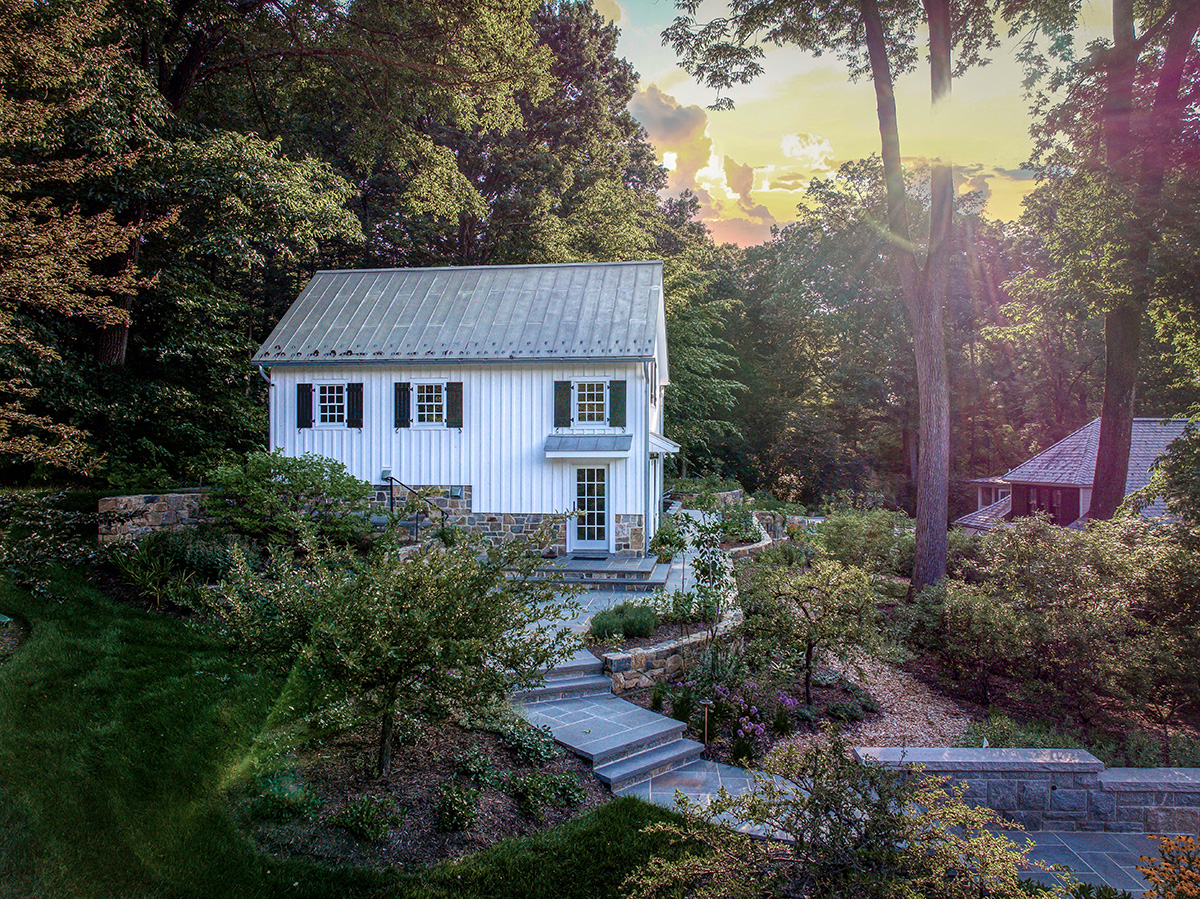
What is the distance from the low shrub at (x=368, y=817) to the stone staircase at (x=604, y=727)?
1.31m

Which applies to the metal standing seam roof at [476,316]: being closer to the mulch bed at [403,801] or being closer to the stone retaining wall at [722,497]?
the stone retaining wall at [722,497]

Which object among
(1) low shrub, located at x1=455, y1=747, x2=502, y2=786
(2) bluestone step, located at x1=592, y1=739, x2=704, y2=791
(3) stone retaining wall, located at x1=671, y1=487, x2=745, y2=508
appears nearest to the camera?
(1) low shrub, located at x1=455, y1=747, x2=502, y2=786

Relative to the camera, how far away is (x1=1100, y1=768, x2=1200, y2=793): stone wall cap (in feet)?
14.5

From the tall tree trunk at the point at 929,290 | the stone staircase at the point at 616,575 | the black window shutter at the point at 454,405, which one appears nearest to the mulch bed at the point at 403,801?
the stone staircase at the point at 616,575

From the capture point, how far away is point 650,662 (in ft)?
21.5

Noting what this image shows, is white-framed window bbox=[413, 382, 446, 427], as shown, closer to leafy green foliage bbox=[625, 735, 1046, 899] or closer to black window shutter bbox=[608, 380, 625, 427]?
black window shutter bbox=[608, 380, 625, 427]

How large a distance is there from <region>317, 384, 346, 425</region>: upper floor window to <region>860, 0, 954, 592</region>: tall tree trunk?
10.7 meters

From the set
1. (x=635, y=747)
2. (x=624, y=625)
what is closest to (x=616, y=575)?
(x=624, y=625)

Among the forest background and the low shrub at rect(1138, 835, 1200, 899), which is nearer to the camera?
the low shrub at rect(1138, 835, 1200, 899)

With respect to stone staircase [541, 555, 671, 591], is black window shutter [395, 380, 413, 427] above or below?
above

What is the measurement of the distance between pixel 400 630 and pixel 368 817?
109 cm

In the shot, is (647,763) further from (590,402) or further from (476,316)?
(476,316)

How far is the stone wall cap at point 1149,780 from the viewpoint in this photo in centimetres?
443

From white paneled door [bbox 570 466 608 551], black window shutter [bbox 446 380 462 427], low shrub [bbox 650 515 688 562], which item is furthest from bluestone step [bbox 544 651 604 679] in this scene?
black window shutter [bbox 446 380 462 427]
